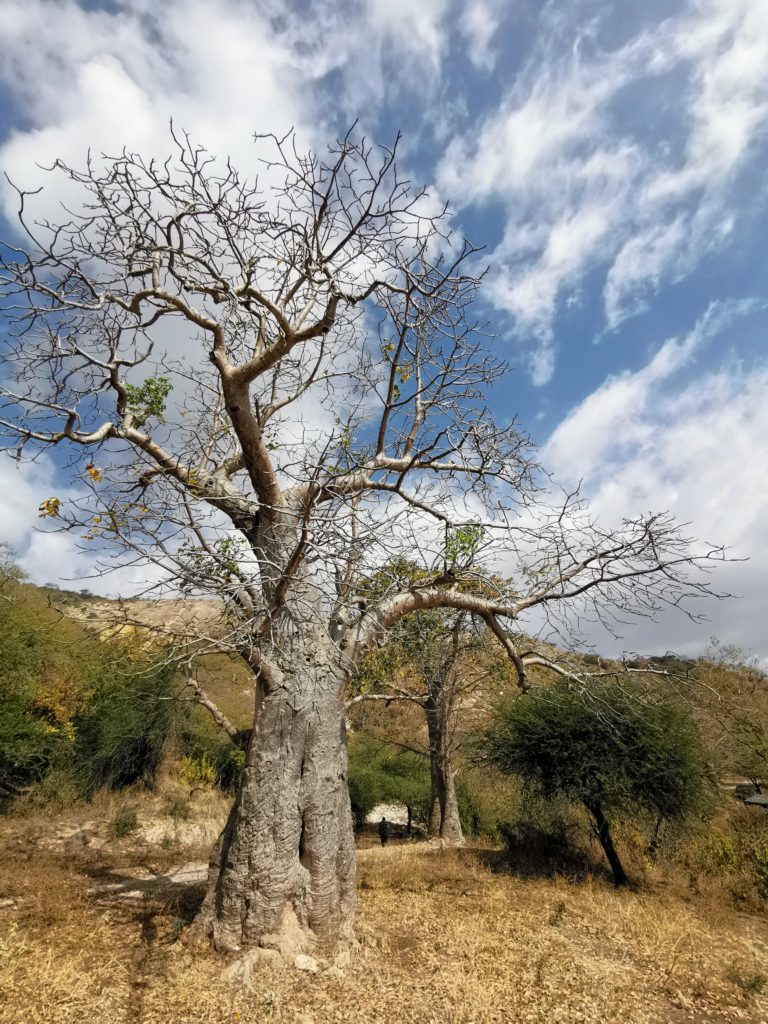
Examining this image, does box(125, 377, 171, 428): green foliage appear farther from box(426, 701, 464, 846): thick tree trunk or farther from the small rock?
box(426, 701, 464, 846): thick tree trunk

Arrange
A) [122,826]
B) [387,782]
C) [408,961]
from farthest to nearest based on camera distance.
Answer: [387,782] → [122,826] → [408,961]

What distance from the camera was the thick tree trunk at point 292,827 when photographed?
4336 mm

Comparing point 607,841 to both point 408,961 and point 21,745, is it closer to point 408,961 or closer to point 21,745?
point 408,961

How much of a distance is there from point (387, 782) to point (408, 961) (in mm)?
12167

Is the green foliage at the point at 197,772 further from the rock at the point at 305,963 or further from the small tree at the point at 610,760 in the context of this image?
the rock at the point at 305,963

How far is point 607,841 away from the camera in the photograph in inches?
336

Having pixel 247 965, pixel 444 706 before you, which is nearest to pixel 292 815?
pixel 247 965

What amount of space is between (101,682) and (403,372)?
13.4 m

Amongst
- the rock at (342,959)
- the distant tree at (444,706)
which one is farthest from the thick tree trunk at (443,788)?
the rock at (342,959)

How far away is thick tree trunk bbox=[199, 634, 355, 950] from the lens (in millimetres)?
4336

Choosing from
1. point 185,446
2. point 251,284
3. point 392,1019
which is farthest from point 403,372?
point 392,1019

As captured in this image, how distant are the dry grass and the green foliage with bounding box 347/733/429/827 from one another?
30.4 ft

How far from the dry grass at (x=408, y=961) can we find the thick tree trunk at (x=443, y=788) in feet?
18.3

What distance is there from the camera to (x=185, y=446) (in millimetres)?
6133
